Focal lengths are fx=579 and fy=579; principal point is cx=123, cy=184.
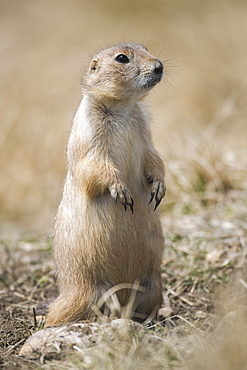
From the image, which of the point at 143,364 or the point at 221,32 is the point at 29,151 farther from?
the point at 143,364

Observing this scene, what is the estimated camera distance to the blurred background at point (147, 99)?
783 centimetres

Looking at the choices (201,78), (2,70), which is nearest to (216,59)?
(201,78)

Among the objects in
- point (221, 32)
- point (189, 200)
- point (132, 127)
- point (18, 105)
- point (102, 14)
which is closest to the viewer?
point (132, 127)

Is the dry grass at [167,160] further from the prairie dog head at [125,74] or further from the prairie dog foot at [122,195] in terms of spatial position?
the prairie dog foot at [122,195]

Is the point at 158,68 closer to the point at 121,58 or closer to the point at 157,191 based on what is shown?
the point at 121,58

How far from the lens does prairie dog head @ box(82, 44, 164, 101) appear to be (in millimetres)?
4512

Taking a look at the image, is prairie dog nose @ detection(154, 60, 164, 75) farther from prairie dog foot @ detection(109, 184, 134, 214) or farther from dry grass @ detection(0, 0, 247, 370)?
prairie dog foot @ detection(109, 184, 134, 214)

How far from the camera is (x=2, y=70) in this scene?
13578 millimetres

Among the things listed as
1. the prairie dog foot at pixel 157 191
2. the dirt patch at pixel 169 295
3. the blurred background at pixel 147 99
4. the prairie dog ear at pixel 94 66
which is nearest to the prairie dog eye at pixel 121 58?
the prairie dog ear at pixel 94 66

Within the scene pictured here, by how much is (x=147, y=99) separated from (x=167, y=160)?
10.9 ft

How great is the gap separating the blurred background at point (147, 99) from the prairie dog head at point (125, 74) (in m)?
0.66

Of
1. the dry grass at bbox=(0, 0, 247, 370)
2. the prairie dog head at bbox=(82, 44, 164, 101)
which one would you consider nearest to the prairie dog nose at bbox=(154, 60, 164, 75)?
the prairie dog head at bbox=(82, 44, 164, 101)

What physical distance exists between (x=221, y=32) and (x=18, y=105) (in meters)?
4.46

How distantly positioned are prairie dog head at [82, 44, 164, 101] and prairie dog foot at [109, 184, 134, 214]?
0.77 meters
